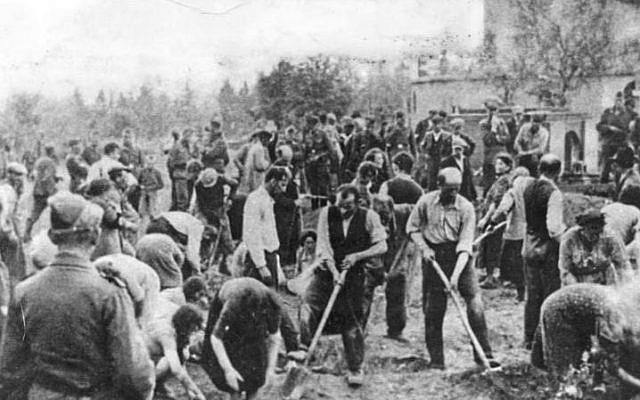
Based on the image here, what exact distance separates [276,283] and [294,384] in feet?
6.83

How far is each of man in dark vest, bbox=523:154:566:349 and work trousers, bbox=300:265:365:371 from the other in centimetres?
146

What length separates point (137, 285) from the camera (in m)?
4.96

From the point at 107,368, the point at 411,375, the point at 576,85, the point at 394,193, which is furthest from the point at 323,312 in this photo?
the point at 576,85

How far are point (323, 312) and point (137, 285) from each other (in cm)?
168

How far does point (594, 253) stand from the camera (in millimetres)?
5504

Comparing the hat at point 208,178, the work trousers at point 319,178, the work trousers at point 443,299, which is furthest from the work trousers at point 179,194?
the work trousers at point 443,299

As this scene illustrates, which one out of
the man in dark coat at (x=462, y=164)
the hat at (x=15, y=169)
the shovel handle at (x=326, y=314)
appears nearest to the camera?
the shovel handle at (x=326, y=314)

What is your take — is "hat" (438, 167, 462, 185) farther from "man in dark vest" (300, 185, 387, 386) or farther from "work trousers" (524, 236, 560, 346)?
"work trousers" (524, 236, 560, 346)

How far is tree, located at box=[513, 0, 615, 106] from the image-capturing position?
1246 centimetres

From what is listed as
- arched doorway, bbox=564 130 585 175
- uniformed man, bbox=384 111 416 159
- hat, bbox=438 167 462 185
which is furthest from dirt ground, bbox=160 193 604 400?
arched doorway, bbox=564 130 585 175

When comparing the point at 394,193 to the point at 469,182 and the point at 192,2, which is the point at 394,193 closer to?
the point at 192,2

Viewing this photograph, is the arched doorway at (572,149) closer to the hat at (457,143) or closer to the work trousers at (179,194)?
the hat at (457,143)

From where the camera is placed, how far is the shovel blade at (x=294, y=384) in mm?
5586

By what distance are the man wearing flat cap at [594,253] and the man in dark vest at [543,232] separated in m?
0.77
